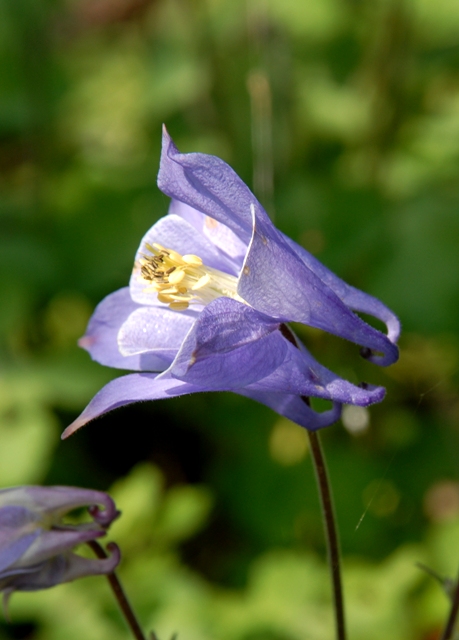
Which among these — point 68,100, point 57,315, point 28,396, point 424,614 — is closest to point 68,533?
point 424,614

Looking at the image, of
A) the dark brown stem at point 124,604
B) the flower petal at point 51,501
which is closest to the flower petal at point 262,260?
the flower petal at point 51,501

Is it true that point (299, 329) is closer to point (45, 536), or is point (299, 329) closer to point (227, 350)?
point (45, 536)

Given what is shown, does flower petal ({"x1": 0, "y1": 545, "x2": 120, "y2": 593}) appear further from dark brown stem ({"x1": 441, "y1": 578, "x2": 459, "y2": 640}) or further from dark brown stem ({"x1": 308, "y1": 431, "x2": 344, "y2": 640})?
dark brown stem ({"x1": 441, "y1": 578, "x2": 459, "y2": 640})

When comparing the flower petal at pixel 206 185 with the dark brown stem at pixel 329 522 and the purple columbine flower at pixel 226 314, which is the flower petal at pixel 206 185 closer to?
the purple columbine flower at pixel 226 314

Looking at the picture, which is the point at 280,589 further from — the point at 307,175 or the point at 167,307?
the point at 307,175

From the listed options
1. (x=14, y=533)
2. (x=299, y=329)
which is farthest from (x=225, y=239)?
(x=299, y=329)

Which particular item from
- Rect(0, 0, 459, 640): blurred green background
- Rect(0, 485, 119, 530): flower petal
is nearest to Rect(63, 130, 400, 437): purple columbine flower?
Rect(0, 485, 119, 530): flower petal
